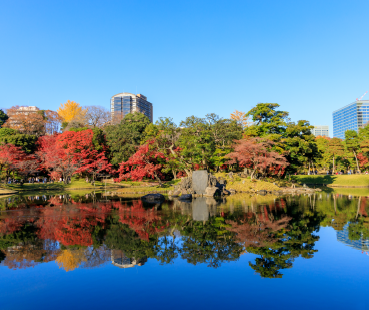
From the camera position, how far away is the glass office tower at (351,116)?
151500 millimetres

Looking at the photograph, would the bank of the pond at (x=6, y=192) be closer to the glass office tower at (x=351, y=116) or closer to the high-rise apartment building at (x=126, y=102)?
the high-rise apartment building at (x=126, y=102)

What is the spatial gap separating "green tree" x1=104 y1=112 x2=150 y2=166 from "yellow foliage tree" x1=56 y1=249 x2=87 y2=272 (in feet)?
89.7

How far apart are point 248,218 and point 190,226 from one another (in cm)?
292

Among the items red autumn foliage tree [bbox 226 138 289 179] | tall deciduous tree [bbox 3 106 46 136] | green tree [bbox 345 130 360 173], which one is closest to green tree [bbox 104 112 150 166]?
red autumn foliage tree [bbox 226 138 289 179]

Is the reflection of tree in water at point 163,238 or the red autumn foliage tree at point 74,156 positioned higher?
the red autumn foliage tree at point 74,156

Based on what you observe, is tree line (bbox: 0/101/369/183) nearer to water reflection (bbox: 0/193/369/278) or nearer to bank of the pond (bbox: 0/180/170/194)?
bank of the pond (bbox: 0/180/170/194)

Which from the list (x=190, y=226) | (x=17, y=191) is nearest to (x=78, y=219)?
(x=190, y=226)

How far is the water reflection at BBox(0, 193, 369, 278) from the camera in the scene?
677 centimetres

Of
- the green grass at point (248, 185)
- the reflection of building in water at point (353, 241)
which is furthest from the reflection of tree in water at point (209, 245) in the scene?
the green grass at point (248, 185)

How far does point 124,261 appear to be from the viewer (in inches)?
262

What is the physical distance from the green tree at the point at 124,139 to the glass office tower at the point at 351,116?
140m

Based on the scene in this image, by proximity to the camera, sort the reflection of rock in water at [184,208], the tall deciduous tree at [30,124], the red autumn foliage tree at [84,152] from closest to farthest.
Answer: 1. the reflection of rock in water at [184,208]
2. the red autumn foliage tree at [84,152]
3. the tall deciduous tree at [30,124]

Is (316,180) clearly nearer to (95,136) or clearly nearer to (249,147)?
(249,147)

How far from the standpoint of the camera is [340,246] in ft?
25.3
